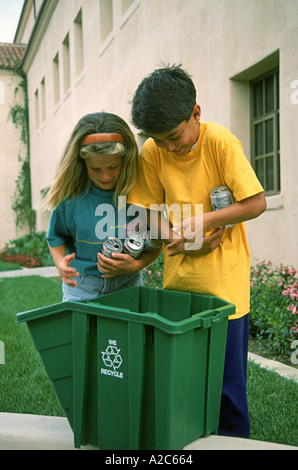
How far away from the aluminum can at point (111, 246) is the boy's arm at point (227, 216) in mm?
276

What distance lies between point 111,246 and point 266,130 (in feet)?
12.6

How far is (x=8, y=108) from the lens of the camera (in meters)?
19.3

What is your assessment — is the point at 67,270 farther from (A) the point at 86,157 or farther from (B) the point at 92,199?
(A) the point at 86,157

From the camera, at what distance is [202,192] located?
6.16 feet

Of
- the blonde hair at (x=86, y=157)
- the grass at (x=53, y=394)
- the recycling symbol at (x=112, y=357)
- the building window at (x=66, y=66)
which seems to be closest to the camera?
the recycling symbol at (x=112, y=357)

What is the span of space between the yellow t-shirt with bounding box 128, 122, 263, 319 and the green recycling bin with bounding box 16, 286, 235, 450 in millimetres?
82

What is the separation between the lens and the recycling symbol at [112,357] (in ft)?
5.50

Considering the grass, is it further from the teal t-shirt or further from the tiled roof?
the tiled roof

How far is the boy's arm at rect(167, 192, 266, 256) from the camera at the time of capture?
175 cm

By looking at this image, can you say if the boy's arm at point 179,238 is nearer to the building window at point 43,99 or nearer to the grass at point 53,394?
the grass at point 53,394

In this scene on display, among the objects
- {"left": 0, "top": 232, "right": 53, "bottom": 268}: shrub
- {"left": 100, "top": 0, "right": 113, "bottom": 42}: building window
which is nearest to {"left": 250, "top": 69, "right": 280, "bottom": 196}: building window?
{"left": 100, "top": 0, "right": 113, "bottom": 42}: building window

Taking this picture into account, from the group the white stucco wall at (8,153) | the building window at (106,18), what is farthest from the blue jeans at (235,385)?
the white stucco wall at (8,153)

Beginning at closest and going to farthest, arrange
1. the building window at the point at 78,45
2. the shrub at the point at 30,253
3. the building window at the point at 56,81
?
the building window at the point at 78,45 < the shrub at the point at 30,253 < the building window at the point at 56,81

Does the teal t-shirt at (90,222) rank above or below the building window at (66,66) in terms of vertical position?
below
